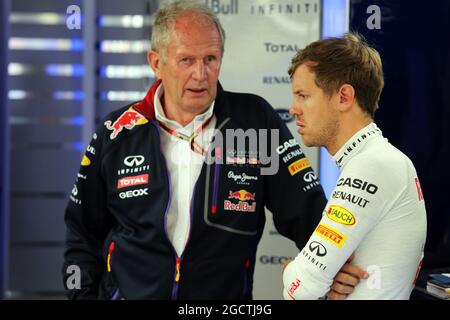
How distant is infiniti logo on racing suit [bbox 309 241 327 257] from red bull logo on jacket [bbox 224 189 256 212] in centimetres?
69

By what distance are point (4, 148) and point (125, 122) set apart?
98.7 inches

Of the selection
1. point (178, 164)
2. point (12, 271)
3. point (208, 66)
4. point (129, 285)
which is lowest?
point (12, 271)

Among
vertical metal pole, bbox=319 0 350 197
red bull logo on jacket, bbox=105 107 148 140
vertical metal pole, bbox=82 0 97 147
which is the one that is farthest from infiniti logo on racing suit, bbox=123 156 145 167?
vertical metal pole, bbox=82 0 97 147

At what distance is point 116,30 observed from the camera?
4602 mm

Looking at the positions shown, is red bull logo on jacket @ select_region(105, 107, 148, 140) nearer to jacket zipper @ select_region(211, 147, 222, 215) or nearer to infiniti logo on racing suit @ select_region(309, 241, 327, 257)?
jacket zipper @ select_region(211, 147, 222, 215)

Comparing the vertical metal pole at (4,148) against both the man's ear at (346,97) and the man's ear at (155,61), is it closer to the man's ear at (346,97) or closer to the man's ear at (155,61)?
the man's ear at (155,61)

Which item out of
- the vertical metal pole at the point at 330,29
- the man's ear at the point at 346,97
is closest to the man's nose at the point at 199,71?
the man's ear at the point at 346,97

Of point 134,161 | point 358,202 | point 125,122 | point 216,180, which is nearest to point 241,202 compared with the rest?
point 216,180

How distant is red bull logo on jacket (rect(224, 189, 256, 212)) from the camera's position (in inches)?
91.3

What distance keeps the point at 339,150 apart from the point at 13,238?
3.70 meters

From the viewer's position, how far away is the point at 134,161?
7.86 ft

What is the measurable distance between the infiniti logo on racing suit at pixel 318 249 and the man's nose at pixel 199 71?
36.7 inches
